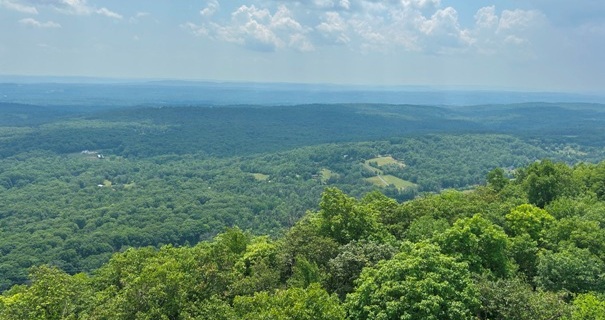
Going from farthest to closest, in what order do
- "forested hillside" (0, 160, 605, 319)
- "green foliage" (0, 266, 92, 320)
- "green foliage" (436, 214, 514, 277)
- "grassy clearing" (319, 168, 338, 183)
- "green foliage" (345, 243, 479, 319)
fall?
1. "grassy clearing" (319, 168, 338, 183)
2. "green foliage" (436, 214, 514, 277)
3. "green foliage" (0, 266, 92, 320)
4. "forested hillside" (0, 160, 605, 319)
5. "green foliage" (345, 243, 479, 319)

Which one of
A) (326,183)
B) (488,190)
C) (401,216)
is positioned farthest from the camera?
(326,183)

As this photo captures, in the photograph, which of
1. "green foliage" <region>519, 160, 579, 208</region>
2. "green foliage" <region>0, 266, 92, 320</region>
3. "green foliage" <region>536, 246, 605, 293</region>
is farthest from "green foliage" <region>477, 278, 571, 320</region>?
"green foliage" <region>519, 160, 579, 208</region>

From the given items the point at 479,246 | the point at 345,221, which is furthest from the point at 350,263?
the point at 479,246

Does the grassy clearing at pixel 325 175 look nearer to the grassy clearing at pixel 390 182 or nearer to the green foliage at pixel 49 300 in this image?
the grassy clearing at pixel 390 182

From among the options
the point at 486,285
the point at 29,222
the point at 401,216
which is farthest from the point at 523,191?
the point at 29,222

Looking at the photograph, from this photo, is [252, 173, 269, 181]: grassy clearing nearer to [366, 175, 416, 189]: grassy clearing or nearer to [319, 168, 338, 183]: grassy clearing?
[319, 168, 338, 183]: grassy clearing

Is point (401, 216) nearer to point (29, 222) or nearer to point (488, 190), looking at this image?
point (488, 190)

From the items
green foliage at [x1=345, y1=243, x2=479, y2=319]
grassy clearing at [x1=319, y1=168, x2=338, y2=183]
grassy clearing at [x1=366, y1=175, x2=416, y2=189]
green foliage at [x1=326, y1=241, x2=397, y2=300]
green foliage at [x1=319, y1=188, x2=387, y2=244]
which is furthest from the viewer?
grassy clearing at [x1=319, y1=168, x2=338, y2=183]
